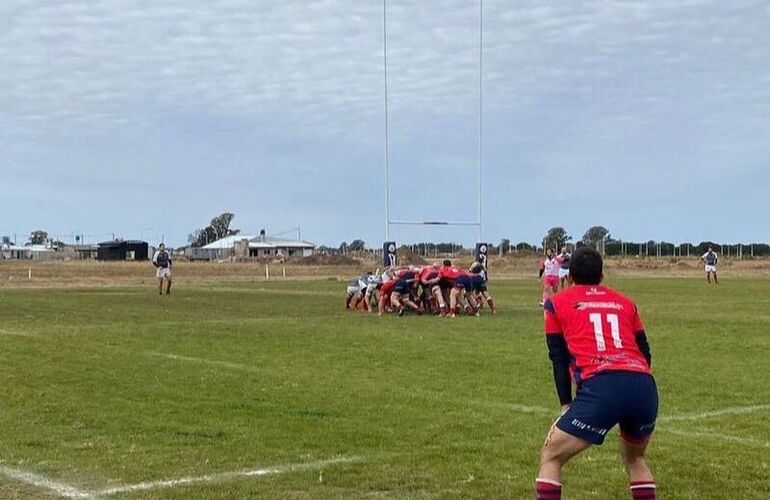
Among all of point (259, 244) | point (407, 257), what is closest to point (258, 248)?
point (259, 244)

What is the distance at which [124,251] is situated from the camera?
5394 inches

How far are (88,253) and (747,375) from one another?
14829 cm

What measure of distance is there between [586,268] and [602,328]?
406 mm

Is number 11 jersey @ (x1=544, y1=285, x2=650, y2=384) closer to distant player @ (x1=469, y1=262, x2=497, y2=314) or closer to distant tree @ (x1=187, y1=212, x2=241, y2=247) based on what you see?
distant player @ (x1=469, y1=262, x2=497, y2=314)

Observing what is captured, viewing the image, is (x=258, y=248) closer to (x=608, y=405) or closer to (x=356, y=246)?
(x=356, y=246)

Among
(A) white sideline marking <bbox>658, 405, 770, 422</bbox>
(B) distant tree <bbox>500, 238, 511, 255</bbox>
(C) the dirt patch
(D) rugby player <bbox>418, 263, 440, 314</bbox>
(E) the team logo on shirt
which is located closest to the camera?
(E) the team logo on shirt

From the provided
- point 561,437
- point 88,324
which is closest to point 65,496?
point 561,437

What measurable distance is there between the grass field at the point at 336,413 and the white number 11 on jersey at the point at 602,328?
5.62 feet

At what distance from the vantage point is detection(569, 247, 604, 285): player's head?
618cm

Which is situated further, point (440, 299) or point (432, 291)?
point (432, 291)

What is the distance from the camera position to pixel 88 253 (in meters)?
154

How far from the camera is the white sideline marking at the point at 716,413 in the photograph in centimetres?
1023

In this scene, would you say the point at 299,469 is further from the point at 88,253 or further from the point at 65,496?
the point at 88,253

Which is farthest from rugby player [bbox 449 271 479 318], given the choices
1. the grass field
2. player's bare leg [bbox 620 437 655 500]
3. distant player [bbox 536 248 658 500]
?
distant player [bbox 536 248 658 500]
